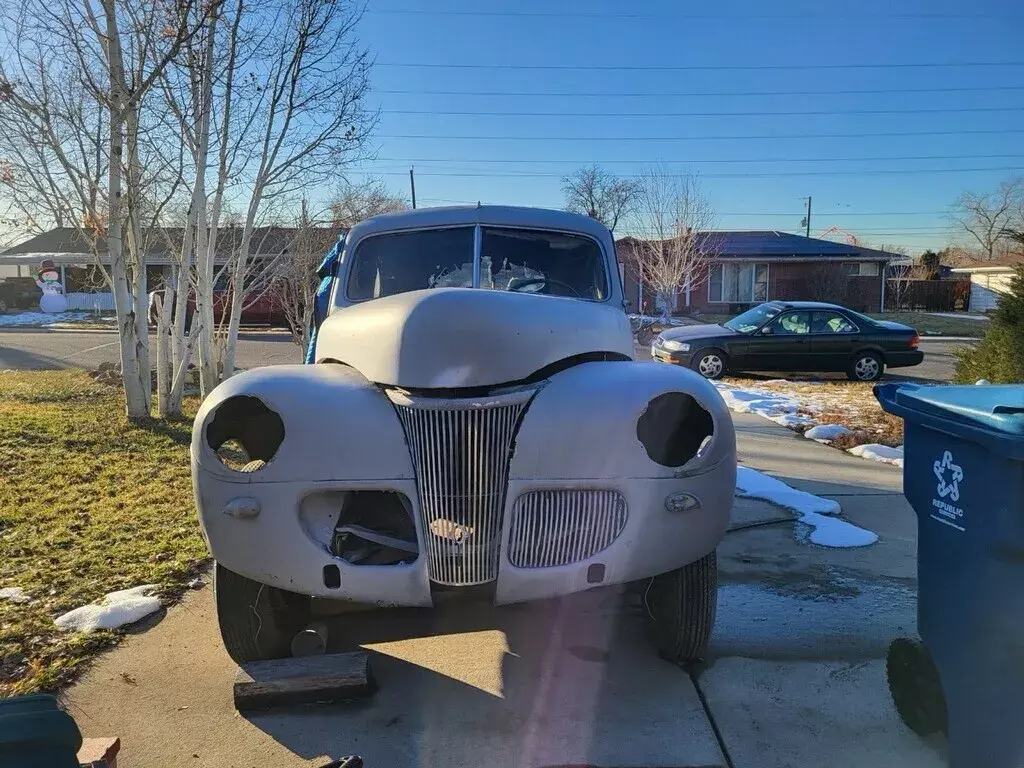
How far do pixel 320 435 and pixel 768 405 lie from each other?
8.80 m

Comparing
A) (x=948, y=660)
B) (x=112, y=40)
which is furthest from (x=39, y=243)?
(x=948, y=660)

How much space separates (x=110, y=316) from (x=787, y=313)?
94.3 feet

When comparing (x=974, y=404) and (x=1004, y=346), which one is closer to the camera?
(x=974, y=404)

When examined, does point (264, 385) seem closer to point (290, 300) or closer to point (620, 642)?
point (620, 642)

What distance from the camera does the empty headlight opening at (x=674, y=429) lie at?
3.19m

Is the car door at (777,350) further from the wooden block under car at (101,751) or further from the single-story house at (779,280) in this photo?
the single-story house at (779,280)

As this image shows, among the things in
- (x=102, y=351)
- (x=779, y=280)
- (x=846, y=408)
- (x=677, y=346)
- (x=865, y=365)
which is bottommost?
(x=846, y=408)

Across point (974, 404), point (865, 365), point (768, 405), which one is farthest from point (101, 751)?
point (865, 365)

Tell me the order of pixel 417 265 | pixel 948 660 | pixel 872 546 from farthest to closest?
pixel 872 546 → pixel 417 265 → pixel 948 660

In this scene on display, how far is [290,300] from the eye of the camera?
585 inches

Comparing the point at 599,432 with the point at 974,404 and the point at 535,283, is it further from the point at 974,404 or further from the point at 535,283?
the point at 535,283

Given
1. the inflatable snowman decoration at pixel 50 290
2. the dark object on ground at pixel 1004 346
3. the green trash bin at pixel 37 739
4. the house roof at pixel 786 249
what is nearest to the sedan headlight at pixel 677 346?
the dark object on ground at pixel 1004 346

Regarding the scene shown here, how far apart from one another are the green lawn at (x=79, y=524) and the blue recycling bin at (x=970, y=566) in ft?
11.3

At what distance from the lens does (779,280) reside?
3456cm
